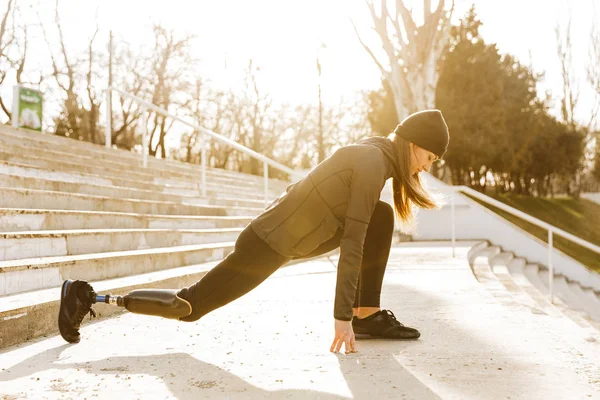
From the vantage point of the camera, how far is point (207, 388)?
2225 millimetres

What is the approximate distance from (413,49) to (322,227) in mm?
13799

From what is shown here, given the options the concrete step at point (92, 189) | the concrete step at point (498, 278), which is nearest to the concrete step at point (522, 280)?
the concrete step at point (498, 278)

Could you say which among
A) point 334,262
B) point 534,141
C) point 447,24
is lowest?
point 334,262

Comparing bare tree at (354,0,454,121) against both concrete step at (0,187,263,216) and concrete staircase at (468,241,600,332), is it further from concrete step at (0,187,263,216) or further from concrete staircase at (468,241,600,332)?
concrete step at (0,187,263,216)

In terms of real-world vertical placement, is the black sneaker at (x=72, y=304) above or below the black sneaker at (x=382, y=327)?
above

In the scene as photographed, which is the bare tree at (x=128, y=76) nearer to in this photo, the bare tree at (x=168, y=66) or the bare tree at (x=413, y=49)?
the bare tree at (x=168, y=66)

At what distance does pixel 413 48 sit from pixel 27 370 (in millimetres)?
14472

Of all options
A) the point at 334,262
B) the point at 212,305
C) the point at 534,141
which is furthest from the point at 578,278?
the point at 534,141

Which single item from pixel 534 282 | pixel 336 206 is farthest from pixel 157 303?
pixel 534 282

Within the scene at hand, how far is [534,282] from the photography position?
9609mm

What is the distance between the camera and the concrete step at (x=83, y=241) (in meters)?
3.69

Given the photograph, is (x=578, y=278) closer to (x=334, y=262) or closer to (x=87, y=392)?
(x=334, y=262)

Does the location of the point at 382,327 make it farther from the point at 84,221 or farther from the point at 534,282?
the point at 534,282

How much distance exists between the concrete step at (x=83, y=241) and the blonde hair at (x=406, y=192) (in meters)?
2.45
